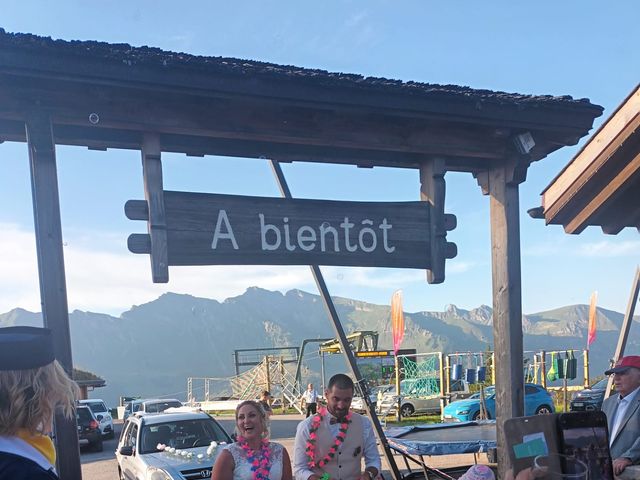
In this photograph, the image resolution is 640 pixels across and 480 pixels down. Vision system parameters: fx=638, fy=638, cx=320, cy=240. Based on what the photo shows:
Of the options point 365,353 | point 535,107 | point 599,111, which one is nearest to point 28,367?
point 535,107

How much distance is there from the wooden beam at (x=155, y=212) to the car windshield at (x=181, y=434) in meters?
5.60

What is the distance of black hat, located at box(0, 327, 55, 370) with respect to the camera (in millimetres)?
1941

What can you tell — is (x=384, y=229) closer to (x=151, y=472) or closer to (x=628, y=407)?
(x=628, y=407)

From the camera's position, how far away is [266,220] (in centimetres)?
445

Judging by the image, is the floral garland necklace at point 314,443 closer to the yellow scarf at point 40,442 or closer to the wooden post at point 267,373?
the yellow scarf at point 40,442

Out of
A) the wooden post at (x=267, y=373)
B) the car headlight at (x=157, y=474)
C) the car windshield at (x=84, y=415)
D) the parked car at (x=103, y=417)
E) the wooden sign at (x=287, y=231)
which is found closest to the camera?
the wooden sign at (x=287, y=231)

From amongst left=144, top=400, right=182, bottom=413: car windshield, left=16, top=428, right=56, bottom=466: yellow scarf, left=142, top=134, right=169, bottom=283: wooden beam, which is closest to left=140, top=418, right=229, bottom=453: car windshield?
left=142, top=134, right=169, bottom=283: wooden beam

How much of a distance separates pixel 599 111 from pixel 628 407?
7.27ft

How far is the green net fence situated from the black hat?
25985mm

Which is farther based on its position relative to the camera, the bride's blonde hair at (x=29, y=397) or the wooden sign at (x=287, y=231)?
the wooden sign at (x=287, y=231)

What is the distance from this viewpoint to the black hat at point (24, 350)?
1941 millimetres

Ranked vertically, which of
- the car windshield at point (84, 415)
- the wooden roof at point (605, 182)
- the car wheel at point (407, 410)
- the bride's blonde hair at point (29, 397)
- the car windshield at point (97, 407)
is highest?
the wooden roof at point (605, 182)

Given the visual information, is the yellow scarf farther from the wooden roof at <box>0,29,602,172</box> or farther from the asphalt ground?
the asphalt ground

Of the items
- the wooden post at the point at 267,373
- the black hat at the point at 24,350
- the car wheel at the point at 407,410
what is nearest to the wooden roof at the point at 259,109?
the black hat at the point at 24,350
